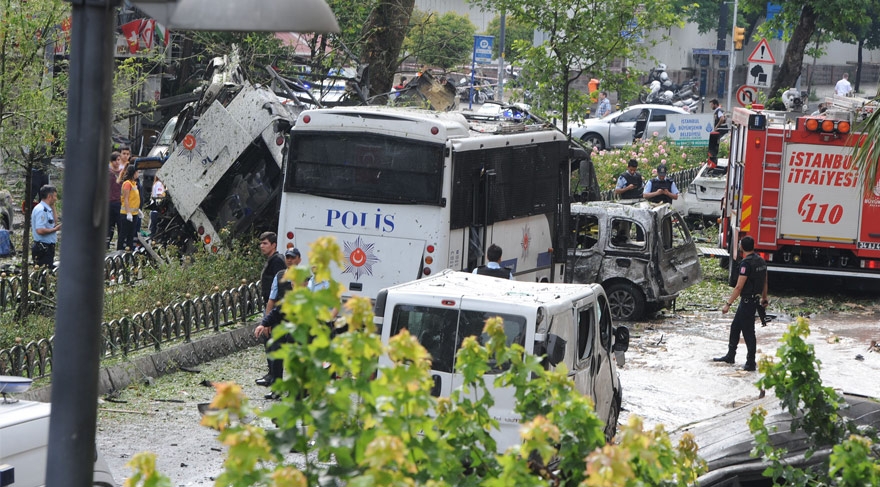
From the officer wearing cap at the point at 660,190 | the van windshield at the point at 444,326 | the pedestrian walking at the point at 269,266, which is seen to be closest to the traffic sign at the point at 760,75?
the officer wearing cap at the point at 660,190

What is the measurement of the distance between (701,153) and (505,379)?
28545 mm

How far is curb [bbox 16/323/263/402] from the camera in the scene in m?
11.6

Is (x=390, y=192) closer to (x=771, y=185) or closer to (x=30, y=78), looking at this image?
(x=30, y=78)

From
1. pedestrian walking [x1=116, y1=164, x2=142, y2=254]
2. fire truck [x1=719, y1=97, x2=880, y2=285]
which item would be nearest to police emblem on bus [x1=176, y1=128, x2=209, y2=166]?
pedestrian walking [x1=116, y1=164, x2=142, y2=254]

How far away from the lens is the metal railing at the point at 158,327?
10797 mm

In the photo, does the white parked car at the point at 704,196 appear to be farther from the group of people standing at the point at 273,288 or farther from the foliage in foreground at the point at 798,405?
the foliage in foreground at the point at 798,405

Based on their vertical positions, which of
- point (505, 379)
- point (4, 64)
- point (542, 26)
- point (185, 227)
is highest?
point (542, 26)

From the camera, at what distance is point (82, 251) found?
11.4 feet

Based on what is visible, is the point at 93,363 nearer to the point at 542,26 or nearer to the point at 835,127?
the point at 835,127

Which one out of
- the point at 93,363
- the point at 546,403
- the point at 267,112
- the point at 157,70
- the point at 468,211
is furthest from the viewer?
the point at 157,70

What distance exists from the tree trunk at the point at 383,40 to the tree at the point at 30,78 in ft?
29.4

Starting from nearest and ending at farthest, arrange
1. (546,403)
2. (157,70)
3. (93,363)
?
(93,363) < (546,403) < (157,70)

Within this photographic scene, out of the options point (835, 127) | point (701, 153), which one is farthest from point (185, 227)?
point (701, 153)

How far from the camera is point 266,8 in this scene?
145 inches
